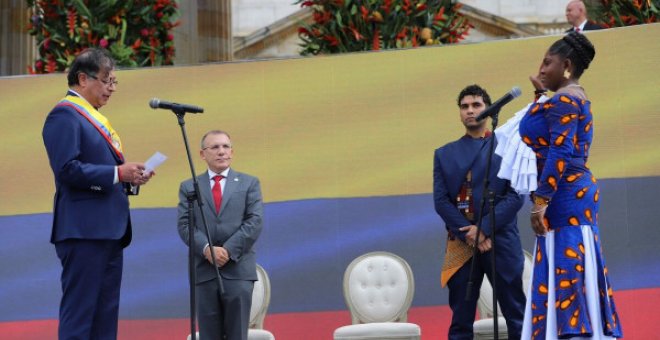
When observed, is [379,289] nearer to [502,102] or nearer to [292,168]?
[292,168]

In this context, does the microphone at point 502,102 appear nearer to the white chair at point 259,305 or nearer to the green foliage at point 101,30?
the white chair at point 259,305

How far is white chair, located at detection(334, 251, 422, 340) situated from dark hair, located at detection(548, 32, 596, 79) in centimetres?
270

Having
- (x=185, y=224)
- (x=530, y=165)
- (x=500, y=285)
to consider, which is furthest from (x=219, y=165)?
(x=530, y=165)

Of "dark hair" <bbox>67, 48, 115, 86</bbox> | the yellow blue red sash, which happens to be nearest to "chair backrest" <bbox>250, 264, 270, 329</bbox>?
the yellow blue red sash

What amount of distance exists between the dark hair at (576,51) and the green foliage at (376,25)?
150 inches

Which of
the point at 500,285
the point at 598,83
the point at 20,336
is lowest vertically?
the point at 20,336

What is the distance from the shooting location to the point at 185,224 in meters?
6.69

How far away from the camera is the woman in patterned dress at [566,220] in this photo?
4.73m

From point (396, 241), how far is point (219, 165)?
5.06 ft

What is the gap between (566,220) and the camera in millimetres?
4820

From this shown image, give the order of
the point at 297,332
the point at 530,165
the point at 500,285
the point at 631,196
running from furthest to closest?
the point at 297,332 < the point at 631,196 < the point at 500,285 < the point at 530,165

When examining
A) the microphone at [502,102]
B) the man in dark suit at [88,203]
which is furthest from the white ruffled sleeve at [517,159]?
the man in dark suit at [88,203]

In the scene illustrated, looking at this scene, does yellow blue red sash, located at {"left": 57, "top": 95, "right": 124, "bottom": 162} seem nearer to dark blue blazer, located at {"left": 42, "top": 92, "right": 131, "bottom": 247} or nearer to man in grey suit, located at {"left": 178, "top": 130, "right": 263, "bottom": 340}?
dark blue blazer, located at {"left": 42, "top": 92, "right": 131, "bottom": 247}

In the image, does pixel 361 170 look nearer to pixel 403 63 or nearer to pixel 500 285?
pixel 403 63
